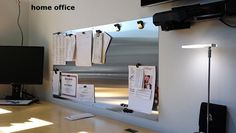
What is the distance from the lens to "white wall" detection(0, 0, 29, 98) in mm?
3070

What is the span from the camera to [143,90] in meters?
1.82

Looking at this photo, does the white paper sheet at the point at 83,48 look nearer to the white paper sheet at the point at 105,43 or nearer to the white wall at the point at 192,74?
the white paper sheet at the point at 105,43

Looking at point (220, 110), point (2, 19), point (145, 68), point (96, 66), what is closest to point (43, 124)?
point (96, 66)

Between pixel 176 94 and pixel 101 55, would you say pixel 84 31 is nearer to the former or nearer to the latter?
pixel 101 55

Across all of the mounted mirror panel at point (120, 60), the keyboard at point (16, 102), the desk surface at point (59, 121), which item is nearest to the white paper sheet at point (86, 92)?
the mounted mirror panel at point (120, 60)

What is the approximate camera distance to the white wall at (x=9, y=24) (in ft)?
10.1

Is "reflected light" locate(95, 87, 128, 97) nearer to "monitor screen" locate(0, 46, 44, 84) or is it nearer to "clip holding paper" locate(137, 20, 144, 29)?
"clip holding paper" locate(137, 20, 144, 29)

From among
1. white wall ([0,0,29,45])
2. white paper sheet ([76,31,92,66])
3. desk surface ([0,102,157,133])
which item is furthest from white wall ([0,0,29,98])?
white paper sheet ([76,31,92,66])

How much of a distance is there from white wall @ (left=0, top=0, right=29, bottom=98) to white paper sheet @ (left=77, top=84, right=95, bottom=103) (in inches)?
48.0

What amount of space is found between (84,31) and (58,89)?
2.45ft

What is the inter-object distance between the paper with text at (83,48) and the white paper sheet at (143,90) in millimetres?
534

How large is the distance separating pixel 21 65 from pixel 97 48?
1116mm

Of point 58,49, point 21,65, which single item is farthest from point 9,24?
point 58,49

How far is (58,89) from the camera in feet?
8.87
